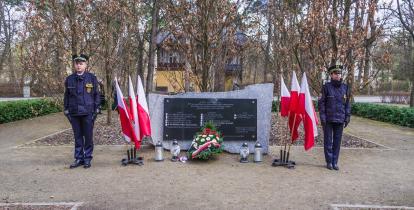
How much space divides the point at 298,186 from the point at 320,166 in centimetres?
159

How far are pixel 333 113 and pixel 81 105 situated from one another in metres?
4.62

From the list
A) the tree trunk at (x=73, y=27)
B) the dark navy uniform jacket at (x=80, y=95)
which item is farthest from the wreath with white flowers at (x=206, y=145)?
the tree trunk at (x=73, y=27)

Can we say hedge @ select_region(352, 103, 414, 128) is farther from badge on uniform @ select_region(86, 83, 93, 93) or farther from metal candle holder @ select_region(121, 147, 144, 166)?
badge on uniform @ select_region(86, 83, 93, 93)

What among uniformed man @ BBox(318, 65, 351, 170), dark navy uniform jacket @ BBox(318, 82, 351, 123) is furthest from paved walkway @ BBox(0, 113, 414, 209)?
dark navy uniform jacket @ BBox(318, 82, 351, 123)

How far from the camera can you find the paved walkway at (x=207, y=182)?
526 centimetres

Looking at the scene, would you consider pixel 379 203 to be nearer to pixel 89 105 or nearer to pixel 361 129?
pixel 89 105

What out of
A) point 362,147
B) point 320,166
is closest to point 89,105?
point 320,166

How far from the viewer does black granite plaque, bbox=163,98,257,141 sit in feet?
27.6

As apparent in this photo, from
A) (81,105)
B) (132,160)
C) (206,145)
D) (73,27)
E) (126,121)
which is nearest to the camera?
(81,105)

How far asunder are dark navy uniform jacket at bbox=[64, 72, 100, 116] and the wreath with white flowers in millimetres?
2081

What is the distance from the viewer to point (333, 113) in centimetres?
721

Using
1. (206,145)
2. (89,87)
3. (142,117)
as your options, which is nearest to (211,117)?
(206,145)

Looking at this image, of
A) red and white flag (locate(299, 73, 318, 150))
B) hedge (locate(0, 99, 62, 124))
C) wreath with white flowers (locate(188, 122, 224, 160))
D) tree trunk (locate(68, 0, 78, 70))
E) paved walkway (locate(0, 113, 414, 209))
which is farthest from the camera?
hedge (locate(0, 99, 62, 124))

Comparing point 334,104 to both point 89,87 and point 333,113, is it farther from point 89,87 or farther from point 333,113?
point 89,87
